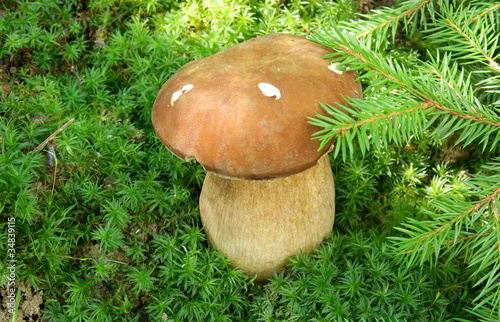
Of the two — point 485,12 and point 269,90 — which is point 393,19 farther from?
point 269,90

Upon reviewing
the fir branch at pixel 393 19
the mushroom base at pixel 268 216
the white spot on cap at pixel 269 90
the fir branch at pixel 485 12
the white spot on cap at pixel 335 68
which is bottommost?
the mushroom base at pixel 268 216

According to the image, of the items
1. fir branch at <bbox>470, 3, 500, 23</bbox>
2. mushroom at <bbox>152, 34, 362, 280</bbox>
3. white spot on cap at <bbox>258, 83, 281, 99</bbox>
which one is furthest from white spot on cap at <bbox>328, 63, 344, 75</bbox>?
fir branch at <bbox>470, 3, 500, 23</bbox>

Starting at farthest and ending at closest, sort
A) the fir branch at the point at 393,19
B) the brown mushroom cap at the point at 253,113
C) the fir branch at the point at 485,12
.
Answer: the fir branch at the point at 393,19 < the fir branch at the point at 485,12 < the brown mushroom cap at the point at 253,113

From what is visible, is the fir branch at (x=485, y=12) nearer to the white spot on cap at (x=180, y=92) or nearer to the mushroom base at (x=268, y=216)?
the mushroom base at (x=268, y=216)

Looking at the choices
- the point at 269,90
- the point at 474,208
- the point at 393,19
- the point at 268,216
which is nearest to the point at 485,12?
the point at 393,19

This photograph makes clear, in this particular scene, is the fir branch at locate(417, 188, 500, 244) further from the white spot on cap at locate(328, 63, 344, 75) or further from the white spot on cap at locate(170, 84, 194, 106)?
the white spot on cap at locate(170, 84, 194, 106)

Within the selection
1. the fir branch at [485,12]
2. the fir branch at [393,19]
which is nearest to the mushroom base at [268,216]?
the fir branch at [393,19]

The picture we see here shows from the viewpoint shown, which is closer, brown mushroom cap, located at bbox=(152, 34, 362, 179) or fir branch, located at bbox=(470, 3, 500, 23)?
brown mushroom cap, located at bbox=(152, 34, 362, 179)
